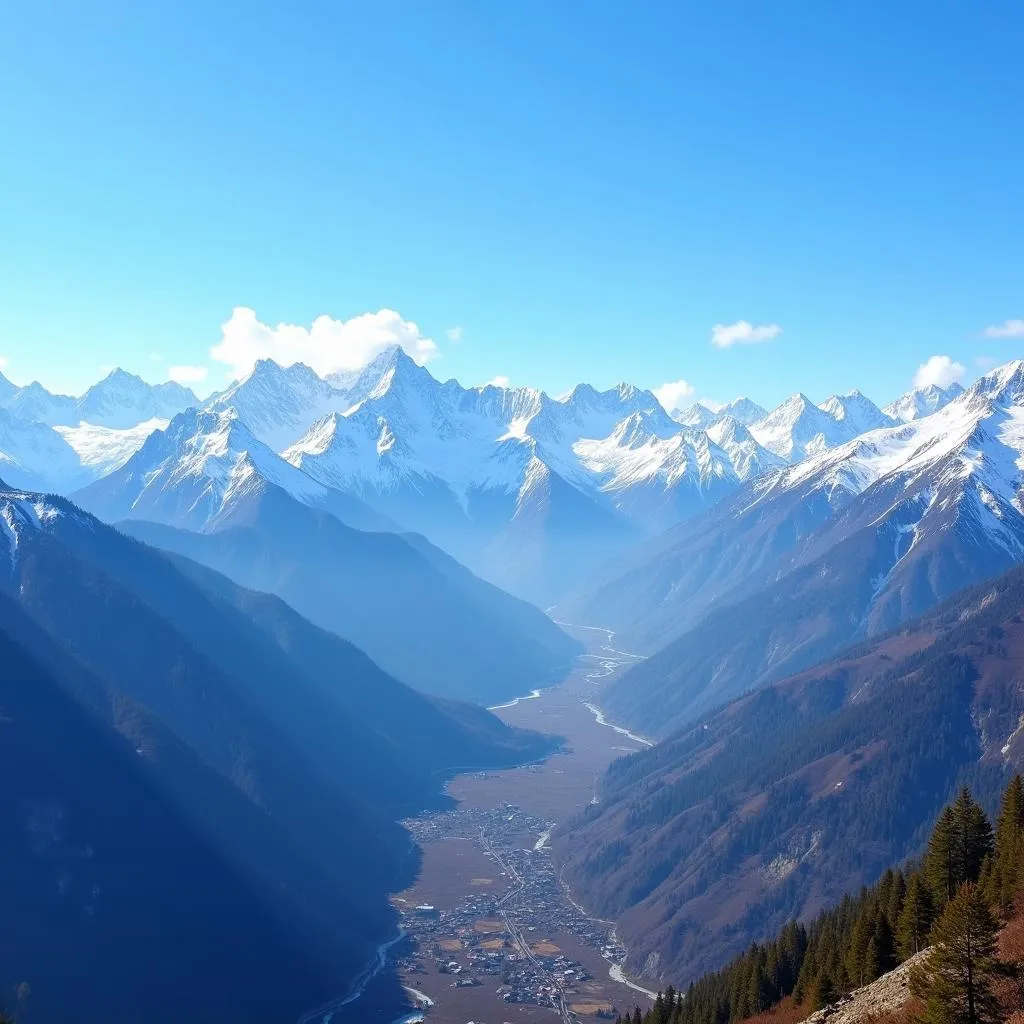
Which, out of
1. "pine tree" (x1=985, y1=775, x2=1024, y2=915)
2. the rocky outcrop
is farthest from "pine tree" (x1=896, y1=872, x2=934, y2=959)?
the rocky outcrop

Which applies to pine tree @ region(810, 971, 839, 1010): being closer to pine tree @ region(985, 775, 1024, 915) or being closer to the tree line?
the tree line

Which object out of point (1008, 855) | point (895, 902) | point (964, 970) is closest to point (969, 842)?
point (1008, 855)

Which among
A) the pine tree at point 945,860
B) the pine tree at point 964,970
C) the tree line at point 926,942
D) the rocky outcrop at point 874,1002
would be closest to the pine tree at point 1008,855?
the tree line at point 926,942

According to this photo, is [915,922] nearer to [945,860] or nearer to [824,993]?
[945,860]

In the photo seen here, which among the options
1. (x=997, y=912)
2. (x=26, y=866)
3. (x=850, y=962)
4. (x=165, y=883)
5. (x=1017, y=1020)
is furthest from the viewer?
(x=165, y=883)

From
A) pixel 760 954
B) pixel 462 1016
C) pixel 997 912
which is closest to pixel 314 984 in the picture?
pixel 462 1016

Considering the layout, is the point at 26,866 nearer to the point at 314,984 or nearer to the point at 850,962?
the point at 314,984

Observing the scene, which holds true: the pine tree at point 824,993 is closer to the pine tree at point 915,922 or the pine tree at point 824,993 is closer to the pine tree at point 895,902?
the pine tree at point 915,922
